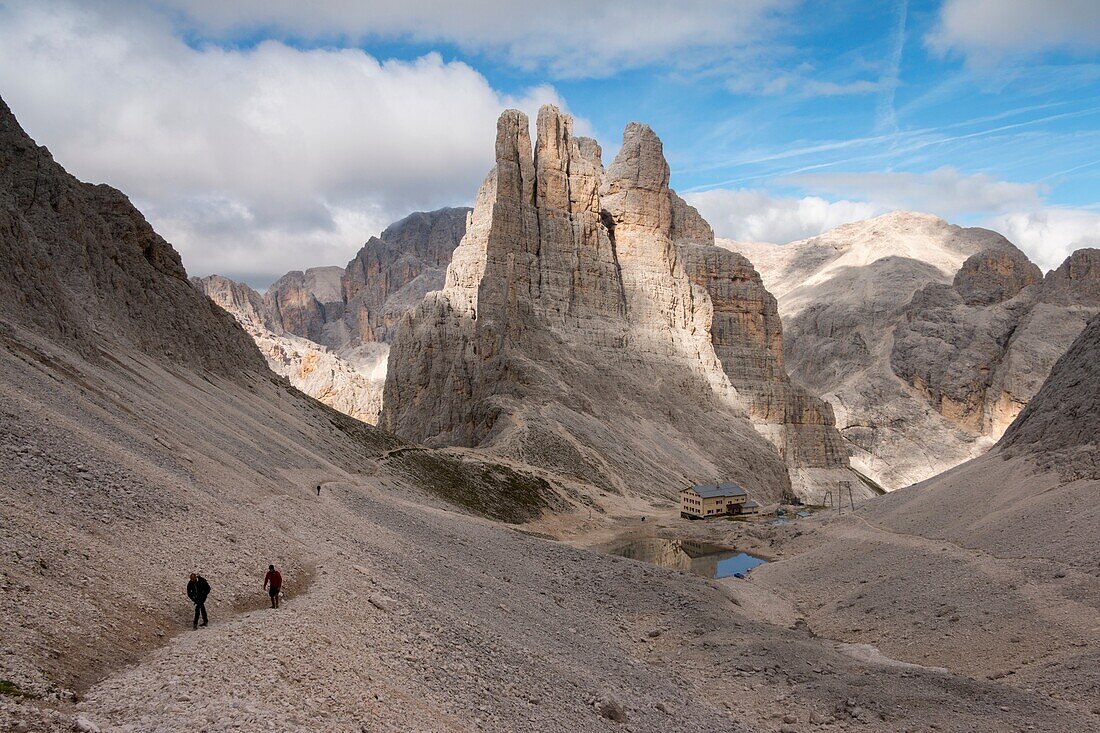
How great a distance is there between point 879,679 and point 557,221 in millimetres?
84148

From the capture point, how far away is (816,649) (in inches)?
1065

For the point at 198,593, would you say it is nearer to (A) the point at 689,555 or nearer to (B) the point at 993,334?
(A) the point at 689,555

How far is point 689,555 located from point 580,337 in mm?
45675

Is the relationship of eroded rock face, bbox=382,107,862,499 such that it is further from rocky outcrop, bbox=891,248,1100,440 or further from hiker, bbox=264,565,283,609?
hiker, bbox=264,565,283,609

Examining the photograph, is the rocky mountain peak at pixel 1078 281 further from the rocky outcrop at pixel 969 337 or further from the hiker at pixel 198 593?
the hiker at pixel 198 593

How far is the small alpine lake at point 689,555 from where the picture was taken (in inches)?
1959

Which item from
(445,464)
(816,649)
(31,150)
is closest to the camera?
(816,649)

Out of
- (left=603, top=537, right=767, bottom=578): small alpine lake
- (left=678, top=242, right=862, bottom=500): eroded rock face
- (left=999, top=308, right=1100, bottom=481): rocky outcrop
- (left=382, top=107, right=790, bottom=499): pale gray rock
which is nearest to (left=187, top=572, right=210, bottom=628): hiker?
(left=603, top=537, right=767, bottom=578): small alpine lake

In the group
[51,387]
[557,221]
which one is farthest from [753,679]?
[557,221]

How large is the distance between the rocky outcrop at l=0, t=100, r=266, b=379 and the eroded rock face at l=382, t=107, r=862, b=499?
107 feet

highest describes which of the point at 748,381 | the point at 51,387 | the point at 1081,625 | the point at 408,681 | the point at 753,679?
the point at 748,381

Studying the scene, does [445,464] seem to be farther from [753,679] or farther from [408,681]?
[408,681]

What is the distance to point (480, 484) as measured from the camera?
59969 millimetres

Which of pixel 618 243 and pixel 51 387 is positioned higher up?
pixel 618 243
